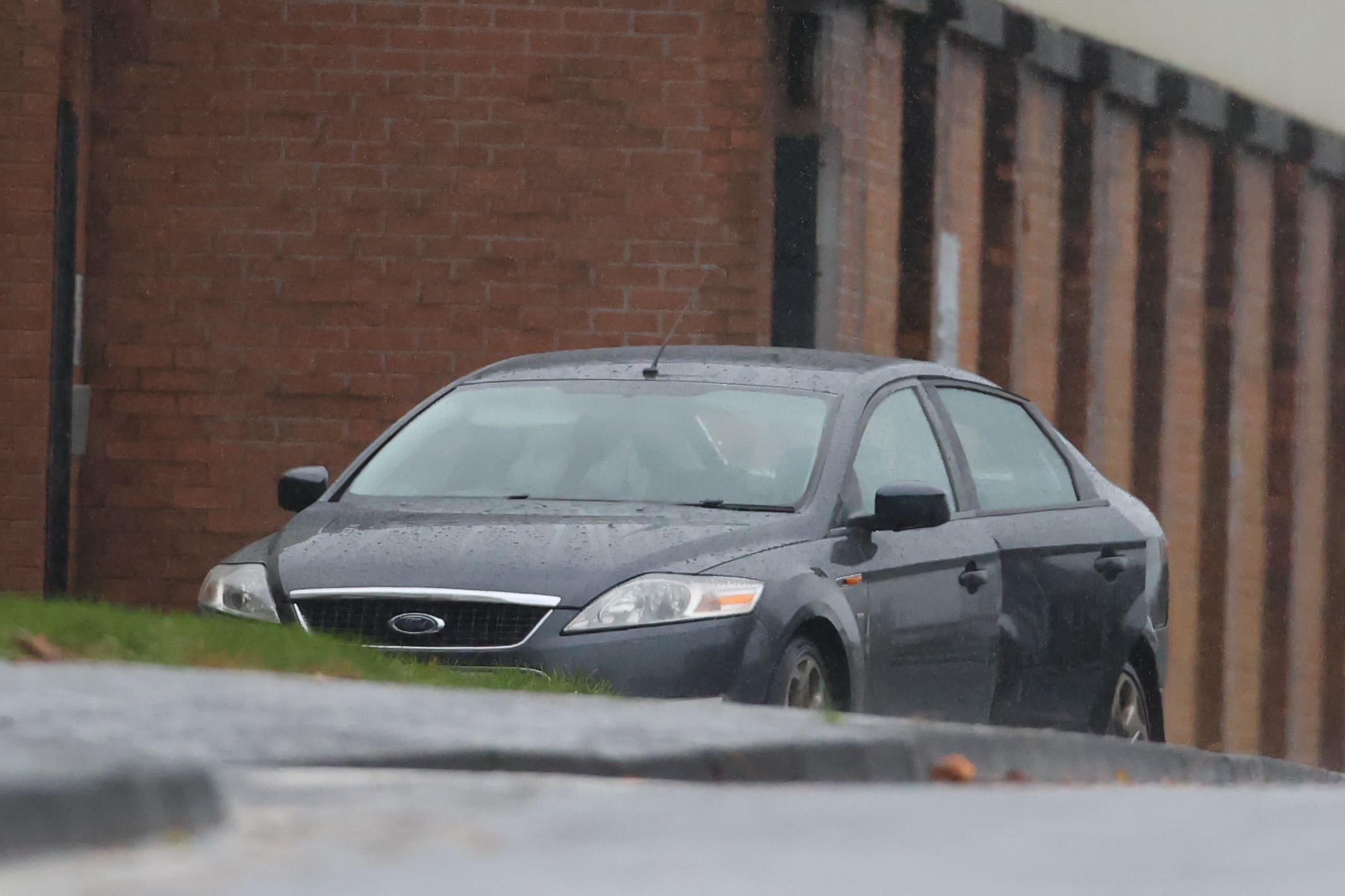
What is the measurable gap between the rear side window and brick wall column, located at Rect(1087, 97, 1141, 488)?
718cm

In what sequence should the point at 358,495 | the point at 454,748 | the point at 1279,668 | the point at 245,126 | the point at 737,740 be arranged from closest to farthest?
the point at 454,748, the point at 737,740, the point at 358,495, the point at 245,126, the point at 1279,668

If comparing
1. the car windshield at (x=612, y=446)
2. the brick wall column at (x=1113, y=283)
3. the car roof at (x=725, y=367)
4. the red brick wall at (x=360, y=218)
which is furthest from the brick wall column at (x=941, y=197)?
the car windshield at (x=612, y=446)

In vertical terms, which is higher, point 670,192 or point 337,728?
point 670,192

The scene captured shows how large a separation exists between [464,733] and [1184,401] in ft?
43.7

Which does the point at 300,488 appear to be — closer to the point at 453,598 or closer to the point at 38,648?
the point at 453,598

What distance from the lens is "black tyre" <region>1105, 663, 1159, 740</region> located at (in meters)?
9.12

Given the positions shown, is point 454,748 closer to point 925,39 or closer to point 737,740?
point 737,740

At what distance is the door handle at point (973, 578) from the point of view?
8.34m

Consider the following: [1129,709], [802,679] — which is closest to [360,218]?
[1129,709]

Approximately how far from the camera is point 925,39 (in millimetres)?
14703

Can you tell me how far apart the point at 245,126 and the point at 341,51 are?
1.97ft

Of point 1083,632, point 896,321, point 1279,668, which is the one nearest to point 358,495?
point 1083,632

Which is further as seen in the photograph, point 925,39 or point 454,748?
point 925,39

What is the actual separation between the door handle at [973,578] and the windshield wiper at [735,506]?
82 centimetres
